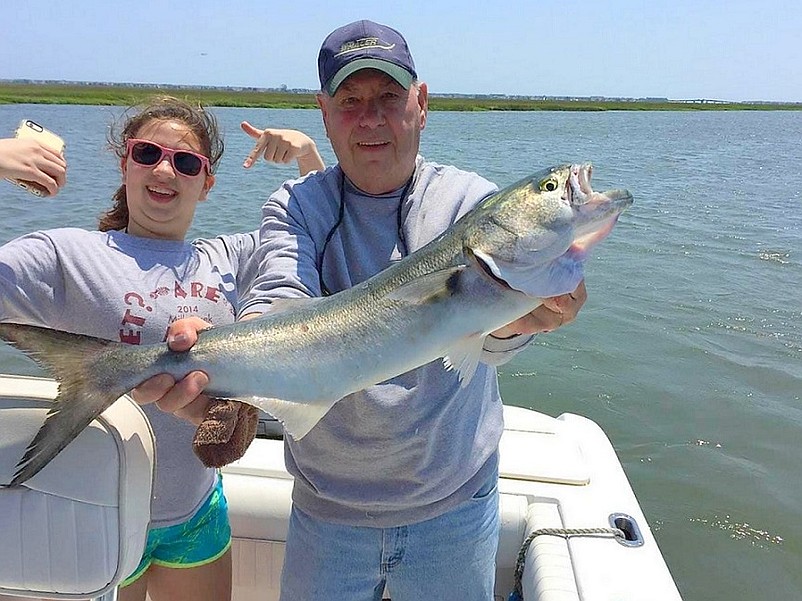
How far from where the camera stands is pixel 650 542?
140 inches

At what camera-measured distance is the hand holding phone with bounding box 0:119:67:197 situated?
→ 282 centimetres

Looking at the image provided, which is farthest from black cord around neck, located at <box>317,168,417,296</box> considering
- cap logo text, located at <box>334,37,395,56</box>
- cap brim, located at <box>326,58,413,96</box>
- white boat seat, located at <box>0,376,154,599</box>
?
white boat seat, located at <box>0,376,154,599</box>

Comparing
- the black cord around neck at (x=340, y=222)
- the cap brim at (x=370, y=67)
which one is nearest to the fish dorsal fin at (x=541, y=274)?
the black cord around neck at (x=340, y=222)

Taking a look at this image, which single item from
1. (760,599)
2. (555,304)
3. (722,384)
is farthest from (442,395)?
(722,384)

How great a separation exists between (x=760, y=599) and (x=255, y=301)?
5123 millimetres

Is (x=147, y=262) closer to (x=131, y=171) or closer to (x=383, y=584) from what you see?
(x=131, y=171)

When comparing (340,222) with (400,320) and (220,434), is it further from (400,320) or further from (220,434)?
(220,434)

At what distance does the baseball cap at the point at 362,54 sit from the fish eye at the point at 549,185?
2.42 ft

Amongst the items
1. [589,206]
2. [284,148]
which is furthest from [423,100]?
[284,148]

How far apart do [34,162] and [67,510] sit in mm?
1429

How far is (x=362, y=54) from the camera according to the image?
271 centimetres

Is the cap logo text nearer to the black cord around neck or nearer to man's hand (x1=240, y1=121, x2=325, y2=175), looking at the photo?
the black cord around neck

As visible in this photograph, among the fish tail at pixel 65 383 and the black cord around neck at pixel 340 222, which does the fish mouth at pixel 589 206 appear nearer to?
the black cord around neck at pixel 340 222

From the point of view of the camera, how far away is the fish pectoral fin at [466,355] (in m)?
2.37
